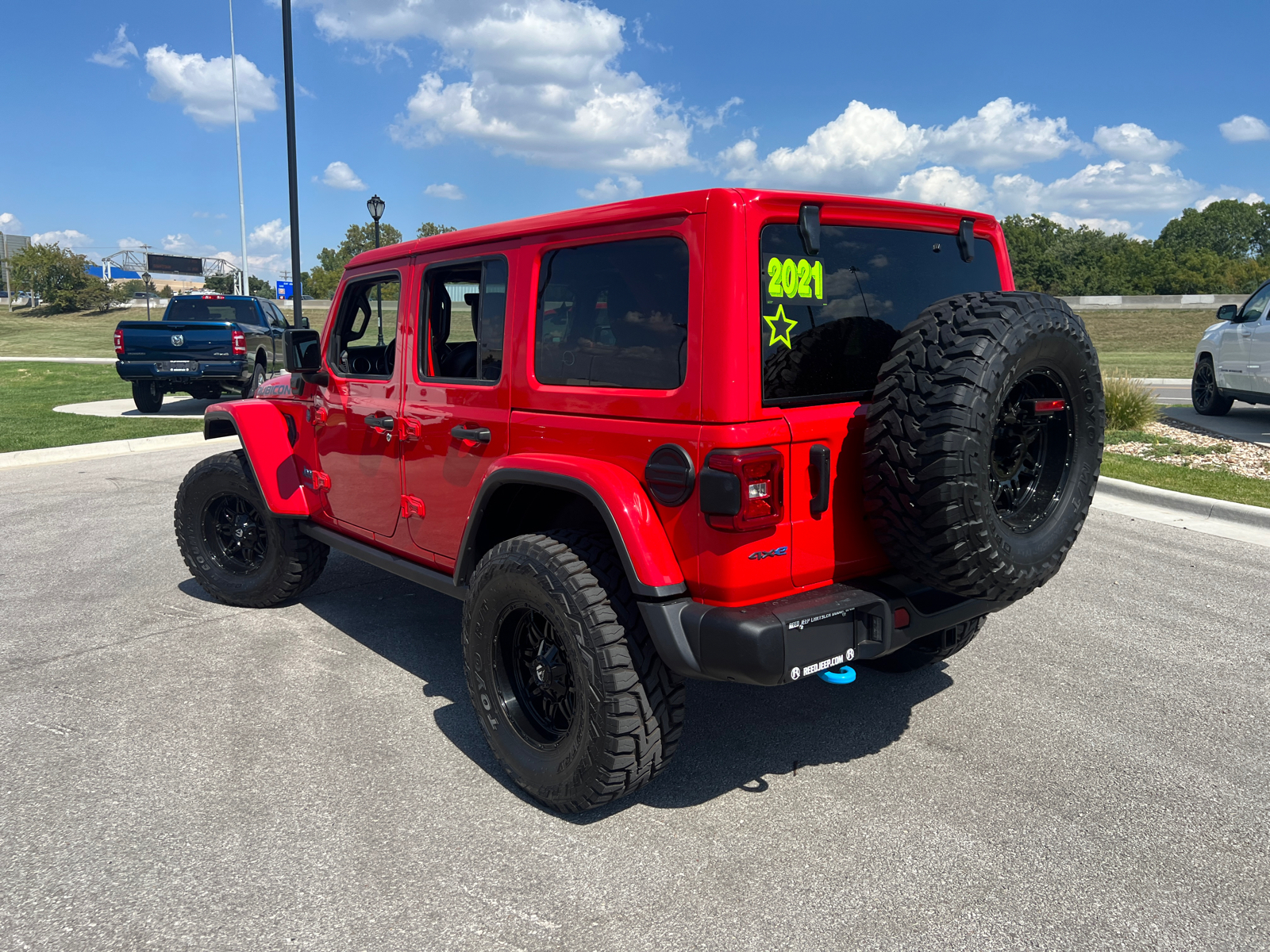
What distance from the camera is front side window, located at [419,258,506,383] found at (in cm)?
352

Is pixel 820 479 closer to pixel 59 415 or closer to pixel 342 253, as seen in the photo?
pixel 59 415

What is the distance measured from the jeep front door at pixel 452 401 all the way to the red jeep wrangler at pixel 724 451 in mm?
16

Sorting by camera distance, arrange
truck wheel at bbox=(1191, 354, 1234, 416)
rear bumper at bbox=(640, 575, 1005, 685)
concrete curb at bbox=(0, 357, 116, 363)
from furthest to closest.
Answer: concrete curb at bbox=(0, 357, 116, 363)
truck wheel at bbox=(1191, 354, 1234, 416)
rear bumper at bbox=(640, 575, 1005, 685)

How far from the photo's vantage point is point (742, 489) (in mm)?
2582

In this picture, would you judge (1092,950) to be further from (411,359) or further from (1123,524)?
(1123,524)

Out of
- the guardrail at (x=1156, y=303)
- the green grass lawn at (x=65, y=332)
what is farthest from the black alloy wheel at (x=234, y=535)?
the guardrail at (x=1156, y=303)

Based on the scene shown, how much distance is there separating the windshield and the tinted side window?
14680 mm

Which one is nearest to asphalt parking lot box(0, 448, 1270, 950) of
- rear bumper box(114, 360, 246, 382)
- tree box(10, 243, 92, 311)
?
rear bumper box(114, 360, 246, 382)

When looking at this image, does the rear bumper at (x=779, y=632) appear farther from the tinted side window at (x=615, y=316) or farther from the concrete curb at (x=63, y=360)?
the concrete curb at (x=63, y=360)

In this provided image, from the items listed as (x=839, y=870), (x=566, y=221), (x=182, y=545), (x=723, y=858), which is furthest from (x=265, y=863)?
(x=182, y=545)

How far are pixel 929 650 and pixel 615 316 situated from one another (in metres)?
2.23

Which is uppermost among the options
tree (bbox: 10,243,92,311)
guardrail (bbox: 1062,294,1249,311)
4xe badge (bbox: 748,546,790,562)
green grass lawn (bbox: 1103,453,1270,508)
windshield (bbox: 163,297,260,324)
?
tree (bbox: 10,243,92,311)

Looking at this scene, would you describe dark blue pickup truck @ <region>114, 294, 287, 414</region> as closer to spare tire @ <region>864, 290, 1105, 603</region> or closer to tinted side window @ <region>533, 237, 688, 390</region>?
tinted side window @ <region>533, 237, 688, 390</region>

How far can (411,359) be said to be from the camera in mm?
3920
